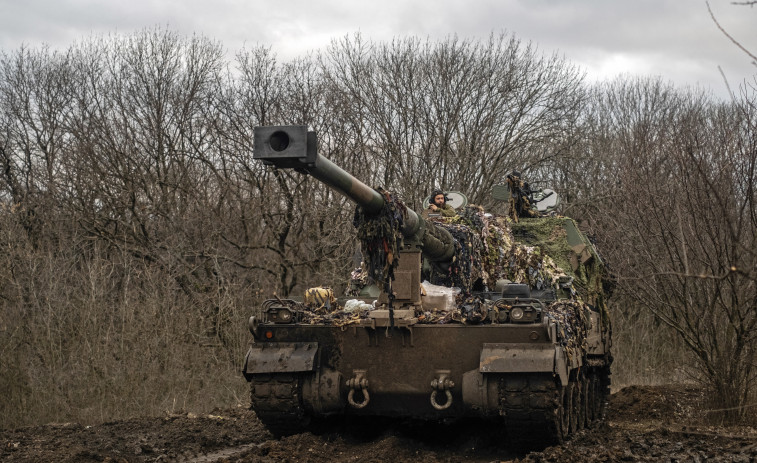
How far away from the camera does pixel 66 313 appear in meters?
14.0

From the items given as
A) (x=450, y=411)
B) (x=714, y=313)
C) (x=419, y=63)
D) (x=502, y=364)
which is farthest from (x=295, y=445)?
(x=419, y=63)

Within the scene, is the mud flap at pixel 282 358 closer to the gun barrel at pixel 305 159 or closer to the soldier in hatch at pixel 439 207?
the gun barrel at pixel 305 159

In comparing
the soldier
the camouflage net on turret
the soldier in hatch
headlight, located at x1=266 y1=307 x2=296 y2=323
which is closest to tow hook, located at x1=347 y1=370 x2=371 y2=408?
headlight, located at x1=266 y1=307 x2=296 y2=323

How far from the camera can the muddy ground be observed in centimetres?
822

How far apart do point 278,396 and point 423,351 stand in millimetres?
1343

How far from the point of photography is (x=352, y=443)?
9203 mm

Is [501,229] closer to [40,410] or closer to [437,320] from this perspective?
[437,320]

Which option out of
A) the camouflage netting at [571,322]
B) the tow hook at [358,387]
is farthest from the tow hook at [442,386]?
the camouflage netting at [571,322]

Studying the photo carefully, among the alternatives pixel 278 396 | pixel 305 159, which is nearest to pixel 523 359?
pixel 278 396

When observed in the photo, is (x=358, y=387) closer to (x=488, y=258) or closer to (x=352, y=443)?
(x=352, y=443)

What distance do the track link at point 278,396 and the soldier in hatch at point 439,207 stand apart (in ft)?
9.28

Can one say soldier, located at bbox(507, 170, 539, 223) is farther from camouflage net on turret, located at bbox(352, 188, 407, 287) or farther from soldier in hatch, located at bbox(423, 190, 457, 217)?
camouflage net on turret, located at bbox(352, 188, 407, 287)

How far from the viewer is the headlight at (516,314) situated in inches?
326

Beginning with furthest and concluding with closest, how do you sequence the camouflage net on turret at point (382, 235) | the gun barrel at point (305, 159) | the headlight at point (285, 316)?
the headlight at point (285, 316) → the camouflage net on turret at point (382, 235) → the gun barrel at point (305, 159)
